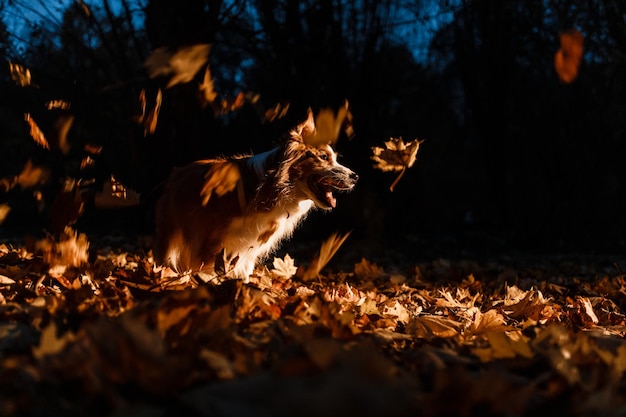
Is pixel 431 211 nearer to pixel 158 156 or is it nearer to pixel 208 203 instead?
pixel 158 156

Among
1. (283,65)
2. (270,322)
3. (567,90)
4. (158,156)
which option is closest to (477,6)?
(567,90)

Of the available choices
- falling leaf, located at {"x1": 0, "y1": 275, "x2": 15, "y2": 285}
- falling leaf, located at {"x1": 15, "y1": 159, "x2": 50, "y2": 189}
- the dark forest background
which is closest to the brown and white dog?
falling leaf, located at {"x1": 15, "y1": 159, "x2": 50, "y2": 189}

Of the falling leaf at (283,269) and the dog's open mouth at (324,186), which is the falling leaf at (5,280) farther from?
the dog's open mouth at (324,186)

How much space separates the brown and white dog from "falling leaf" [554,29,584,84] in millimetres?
7422

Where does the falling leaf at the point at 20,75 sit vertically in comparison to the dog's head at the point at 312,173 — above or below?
above

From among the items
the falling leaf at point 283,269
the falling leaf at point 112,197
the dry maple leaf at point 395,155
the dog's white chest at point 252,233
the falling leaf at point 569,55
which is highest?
the falling leaf at point 569,55

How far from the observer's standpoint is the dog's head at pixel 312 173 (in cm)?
478

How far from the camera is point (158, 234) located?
5.21 meters

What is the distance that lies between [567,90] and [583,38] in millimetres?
4068

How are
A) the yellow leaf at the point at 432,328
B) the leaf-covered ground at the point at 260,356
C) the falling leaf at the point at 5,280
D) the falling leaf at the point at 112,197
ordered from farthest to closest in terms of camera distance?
the falling leaf at the point at 112,197
the falling leaf at the point at 5,280
the yellow leaf at the point at 432,328
the leaf-covered ground at the point at 260,356

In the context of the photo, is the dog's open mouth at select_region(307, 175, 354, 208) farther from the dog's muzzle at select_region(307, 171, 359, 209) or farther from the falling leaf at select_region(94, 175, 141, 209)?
the falling leaf at select_region(94, 175, 141, 209)

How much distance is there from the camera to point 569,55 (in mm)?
11250

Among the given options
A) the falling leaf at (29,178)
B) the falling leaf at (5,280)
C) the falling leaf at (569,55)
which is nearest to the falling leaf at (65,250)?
the falling leaf at (5,280)

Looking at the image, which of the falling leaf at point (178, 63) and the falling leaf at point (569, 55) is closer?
the falling leaf at point (178, 63)
